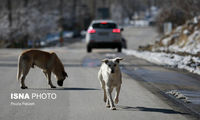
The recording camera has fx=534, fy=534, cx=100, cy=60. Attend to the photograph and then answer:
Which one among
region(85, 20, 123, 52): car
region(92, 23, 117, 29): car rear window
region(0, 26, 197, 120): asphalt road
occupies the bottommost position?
region(85, 20, 123, 52): car

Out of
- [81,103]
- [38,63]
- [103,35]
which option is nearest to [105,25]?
[103,35]

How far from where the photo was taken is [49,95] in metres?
11.8

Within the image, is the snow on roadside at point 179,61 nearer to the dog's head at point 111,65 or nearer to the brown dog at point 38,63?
the brown dog at point 38,63

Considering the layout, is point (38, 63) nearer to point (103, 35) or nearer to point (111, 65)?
point (111, 65)

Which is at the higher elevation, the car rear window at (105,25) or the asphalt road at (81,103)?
the asphalt road at (81,103)

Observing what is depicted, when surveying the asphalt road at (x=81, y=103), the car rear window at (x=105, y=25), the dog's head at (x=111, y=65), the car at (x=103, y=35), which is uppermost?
the dog's head at (x=111, y=65)

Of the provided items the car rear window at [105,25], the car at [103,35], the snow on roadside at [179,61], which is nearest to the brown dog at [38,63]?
the snow on roadside at [179,61]

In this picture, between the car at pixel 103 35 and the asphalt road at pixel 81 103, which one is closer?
the asphalt road at pixel 81 103

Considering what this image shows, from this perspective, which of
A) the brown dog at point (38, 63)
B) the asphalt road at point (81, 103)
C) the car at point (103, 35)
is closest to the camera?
the asphalt road at point (81, 103)

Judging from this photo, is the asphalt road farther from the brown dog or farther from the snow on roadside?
the snow on roadside


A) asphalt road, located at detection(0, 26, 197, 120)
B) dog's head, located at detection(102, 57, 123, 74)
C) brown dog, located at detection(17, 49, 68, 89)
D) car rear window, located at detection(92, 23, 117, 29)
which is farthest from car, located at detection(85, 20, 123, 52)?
dog's head, located at detection(102, 57, 123, 74)

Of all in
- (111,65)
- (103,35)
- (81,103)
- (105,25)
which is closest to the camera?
(111,65)

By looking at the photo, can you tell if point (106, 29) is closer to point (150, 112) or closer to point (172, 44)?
point (172, 44)

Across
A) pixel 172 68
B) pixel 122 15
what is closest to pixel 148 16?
pixel 122 15
